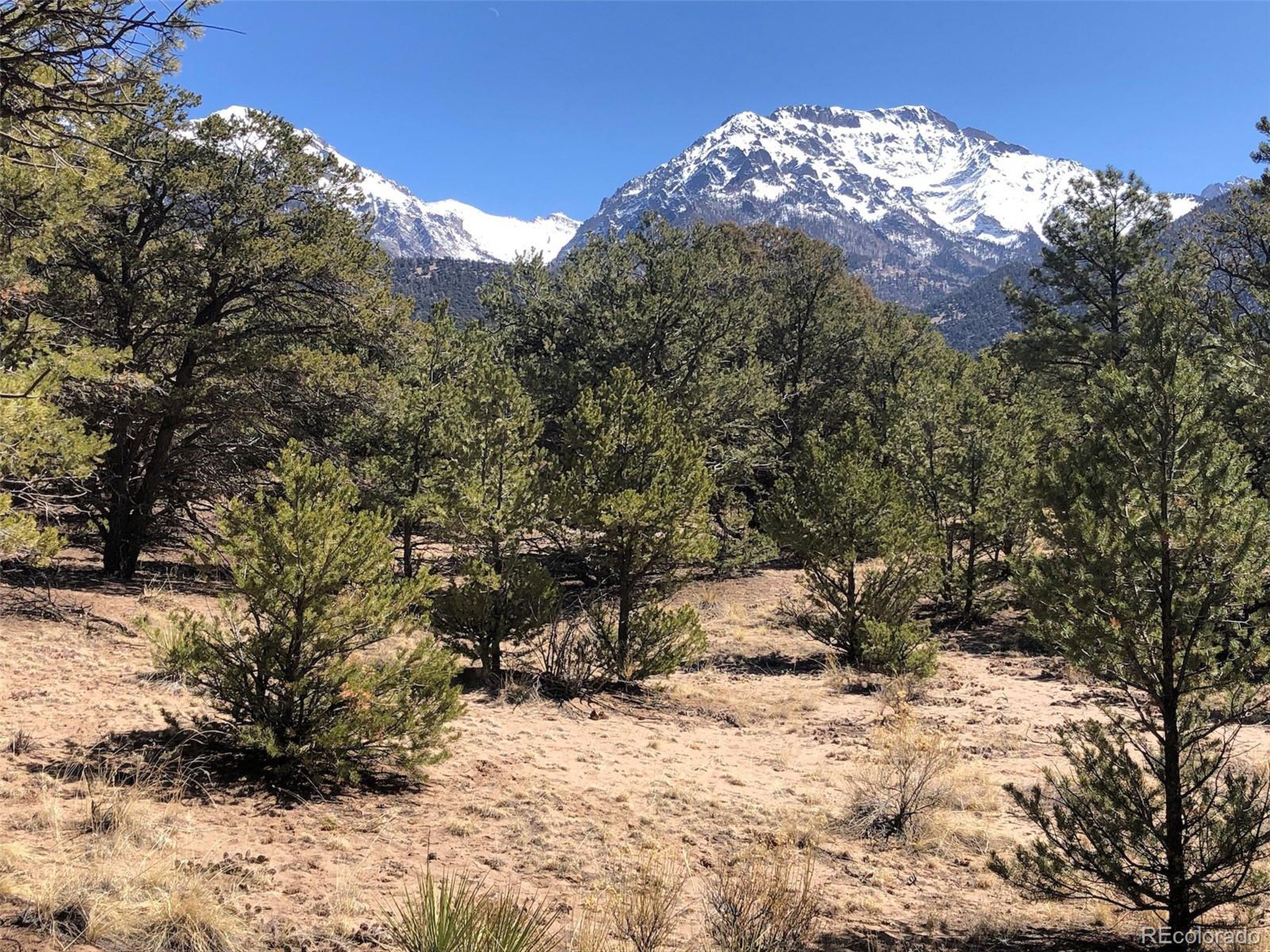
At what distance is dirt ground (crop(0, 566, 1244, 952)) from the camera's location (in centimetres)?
493

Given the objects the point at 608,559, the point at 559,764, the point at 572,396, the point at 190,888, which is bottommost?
the point at 559,764

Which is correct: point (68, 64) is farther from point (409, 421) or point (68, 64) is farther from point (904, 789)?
point (409, 421)

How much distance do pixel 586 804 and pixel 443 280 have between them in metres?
160

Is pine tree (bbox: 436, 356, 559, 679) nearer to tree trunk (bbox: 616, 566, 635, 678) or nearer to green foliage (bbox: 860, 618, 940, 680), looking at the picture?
tree trunk (bbox: 616, 566, 635, 678)

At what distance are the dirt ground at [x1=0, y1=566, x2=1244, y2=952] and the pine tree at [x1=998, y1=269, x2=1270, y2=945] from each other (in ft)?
2.83

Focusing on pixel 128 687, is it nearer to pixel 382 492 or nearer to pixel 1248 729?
pixel 382 492

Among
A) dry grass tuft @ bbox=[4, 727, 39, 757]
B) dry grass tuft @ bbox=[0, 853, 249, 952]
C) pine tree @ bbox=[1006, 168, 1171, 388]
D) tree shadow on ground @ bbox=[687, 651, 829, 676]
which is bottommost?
tree shadow on ground @ bbox=[687, 651, 829, 676]

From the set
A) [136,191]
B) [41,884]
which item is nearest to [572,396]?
[136,191]

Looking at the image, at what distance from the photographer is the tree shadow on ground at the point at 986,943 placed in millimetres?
4660

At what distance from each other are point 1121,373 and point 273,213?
576 inches

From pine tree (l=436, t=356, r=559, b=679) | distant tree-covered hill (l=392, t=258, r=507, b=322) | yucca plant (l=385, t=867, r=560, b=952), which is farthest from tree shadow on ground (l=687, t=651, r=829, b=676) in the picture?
distant tree-covered hill (l=392, t=258, r=507, b=322)

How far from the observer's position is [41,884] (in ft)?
13.4

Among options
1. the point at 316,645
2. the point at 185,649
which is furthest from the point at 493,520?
the point at 185,649

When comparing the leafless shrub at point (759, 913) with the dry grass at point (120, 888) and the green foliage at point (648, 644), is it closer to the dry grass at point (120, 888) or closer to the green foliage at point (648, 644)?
the dry grass at point (120, 888)
